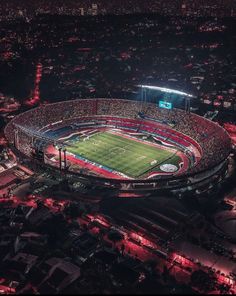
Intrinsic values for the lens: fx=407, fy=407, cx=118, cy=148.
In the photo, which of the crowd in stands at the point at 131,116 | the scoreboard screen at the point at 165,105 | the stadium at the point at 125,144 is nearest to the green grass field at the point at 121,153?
the stadium at the point at 125,144

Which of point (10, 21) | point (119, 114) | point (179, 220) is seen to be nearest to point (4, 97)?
point (119, 114)

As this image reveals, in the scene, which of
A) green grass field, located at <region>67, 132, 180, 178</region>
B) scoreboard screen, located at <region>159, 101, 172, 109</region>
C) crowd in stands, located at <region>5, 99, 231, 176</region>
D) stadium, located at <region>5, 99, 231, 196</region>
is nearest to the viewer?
stadium, located at <region>5, 99, 231, 196</region>

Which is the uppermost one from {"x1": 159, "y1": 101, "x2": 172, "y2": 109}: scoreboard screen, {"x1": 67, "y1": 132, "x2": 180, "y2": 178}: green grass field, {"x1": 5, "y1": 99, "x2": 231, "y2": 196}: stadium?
{"x1": 159, "y1": 101, "x2": 172, "y2": 109}: scoreboard screen

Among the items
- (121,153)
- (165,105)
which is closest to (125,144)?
(121,153)

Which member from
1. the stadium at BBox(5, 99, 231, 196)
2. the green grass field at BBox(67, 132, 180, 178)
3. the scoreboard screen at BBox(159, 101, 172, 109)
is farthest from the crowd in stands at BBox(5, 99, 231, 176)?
the green grass field at BBox(67, 132, 180, 178)

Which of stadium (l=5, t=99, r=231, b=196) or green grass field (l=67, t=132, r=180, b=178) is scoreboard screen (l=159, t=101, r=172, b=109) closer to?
stadium (l=5, t=99, r=231, b=196)

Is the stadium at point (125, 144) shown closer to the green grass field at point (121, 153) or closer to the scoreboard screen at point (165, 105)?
the green grass field at point (121, 153)

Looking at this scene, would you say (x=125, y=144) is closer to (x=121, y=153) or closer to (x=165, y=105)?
(x=121, y=153)
